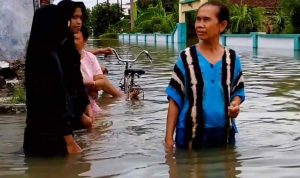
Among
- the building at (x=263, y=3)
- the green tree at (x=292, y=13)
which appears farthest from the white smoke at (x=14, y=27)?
the building at (x=263, y=3)

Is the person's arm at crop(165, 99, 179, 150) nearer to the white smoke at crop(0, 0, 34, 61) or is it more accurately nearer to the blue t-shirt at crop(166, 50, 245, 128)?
the blue t-shirt at crop(166, 50, 245, 128)

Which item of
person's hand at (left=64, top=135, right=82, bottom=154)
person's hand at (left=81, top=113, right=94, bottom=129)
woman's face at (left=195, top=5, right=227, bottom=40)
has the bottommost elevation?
person's hand at (left=64, top=135, right=82, bottom=154)

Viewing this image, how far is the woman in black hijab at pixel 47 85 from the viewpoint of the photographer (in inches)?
197

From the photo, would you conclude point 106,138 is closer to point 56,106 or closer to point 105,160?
point 105,160

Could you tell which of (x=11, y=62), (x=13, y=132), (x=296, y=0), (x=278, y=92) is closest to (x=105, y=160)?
(x=13, y=132)

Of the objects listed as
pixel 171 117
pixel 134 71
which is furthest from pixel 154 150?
pixel 134 71

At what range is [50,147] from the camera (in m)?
5.25

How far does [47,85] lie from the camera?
498 centimetres

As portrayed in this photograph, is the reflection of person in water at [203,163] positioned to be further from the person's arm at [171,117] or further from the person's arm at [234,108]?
the person's arm at [234,108]

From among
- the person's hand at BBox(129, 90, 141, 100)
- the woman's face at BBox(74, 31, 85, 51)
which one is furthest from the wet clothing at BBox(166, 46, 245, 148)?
the person's hand at BBox(129, 90, 141, 100)

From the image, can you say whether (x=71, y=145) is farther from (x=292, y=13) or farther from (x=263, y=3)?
(x=263, y=3)

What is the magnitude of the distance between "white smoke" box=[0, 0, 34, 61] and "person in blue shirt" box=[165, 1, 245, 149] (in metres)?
9.95

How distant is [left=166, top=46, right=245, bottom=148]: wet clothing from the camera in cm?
485

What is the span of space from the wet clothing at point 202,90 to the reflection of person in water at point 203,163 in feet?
1.00
